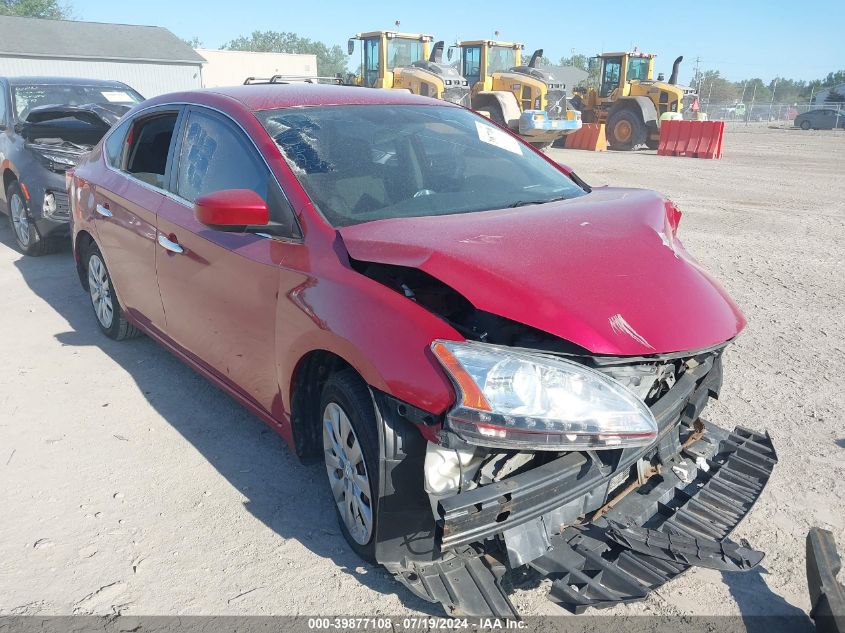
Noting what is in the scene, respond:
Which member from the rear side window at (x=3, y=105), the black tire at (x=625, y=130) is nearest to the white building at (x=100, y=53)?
the black tire at (x=625, y=130)

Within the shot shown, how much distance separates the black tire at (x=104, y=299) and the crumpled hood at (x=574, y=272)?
277 centimetres

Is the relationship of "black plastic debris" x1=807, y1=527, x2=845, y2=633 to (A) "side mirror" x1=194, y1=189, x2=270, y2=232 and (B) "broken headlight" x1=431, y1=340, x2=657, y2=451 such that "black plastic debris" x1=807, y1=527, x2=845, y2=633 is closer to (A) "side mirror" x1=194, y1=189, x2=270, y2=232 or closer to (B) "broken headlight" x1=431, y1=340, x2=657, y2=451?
(B) "broken headlight" x1=431, y1=340, x2=657, y2=451

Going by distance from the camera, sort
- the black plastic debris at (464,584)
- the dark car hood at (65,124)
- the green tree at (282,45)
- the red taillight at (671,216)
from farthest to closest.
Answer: the green tree at (282,45) < the dark car hood at (65,124) < the red taillight at (671,216) < the black plastic debris at (464,584)

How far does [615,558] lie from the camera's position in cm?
226

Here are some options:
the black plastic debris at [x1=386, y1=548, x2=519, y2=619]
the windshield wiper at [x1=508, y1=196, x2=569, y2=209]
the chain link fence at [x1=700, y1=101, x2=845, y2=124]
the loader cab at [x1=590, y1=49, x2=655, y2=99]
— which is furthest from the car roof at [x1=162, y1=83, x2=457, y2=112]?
the chain link fence at [x1=700, y1=101, x2=845, y2=124]

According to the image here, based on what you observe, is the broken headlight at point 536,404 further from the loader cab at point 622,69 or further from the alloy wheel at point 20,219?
the loader cab at point 622,69

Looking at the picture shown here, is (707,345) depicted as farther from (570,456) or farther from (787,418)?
(787,418)

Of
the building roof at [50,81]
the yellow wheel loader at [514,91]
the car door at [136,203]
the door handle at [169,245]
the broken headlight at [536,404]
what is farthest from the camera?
the yellow wheel loader at [514,91]

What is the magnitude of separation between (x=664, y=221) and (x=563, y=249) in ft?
2.70

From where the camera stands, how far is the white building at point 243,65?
191 ft

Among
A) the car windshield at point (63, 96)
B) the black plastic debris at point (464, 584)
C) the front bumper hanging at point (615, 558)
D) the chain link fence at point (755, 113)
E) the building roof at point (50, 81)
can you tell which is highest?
the building roof at point (50, 81)

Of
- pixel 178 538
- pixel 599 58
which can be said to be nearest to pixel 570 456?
pixel 178 538

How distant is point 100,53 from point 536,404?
44076 millimetres

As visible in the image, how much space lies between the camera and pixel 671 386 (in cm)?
257
